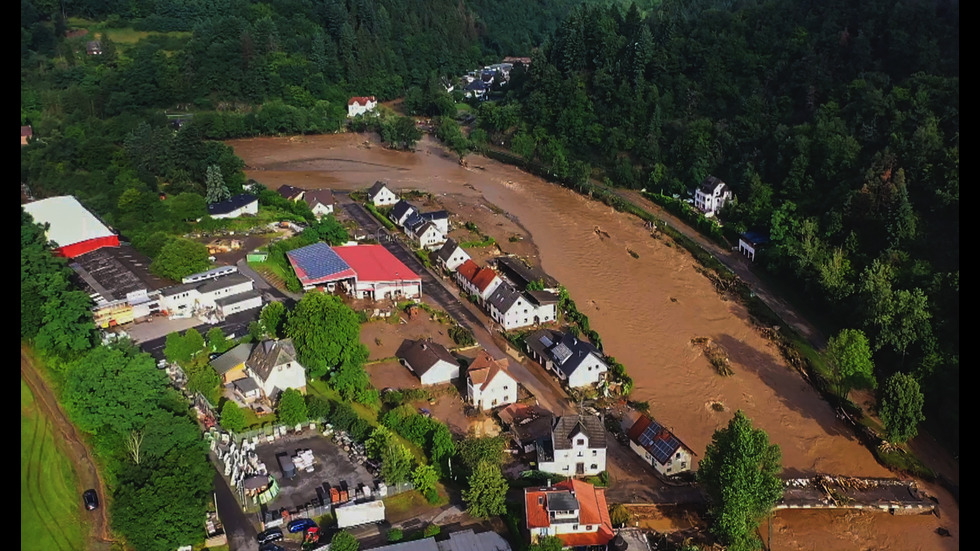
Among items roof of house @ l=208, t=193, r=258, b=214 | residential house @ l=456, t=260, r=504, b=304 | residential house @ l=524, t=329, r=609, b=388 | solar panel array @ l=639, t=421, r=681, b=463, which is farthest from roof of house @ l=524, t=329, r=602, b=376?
roof of house @ l=208, t=193, r=258, b=214

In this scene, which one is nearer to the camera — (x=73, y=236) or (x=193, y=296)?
(x=193, y=296)

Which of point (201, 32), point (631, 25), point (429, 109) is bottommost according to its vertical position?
point (429, 109)

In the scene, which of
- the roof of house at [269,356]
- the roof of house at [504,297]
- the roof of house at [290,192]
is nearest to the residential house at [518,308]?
the roof of house at [504,297]

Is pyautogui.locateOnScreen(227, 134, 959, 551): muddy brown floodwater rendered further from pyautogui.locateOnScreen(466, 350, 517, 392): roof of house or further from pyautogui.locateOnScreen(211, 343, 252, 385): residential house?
pyautogui.locateOnScreen(211, 343, 252, 385): residential house

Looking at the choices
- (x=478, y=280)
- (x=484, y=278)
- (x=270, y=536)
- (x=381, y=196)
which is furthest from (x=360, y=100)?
(x=270, y=536)

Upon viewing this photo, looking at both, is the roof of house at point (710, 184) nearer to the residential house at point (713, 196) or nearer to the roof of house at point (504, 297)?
the residential house at point (713, 196)

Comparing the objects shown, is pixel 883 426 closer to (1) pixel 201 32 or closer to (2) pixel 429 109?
(2) pixel 429 109

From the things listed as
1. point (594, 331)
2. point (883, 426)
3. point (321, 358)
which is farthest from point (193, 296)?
point (883, 426)
